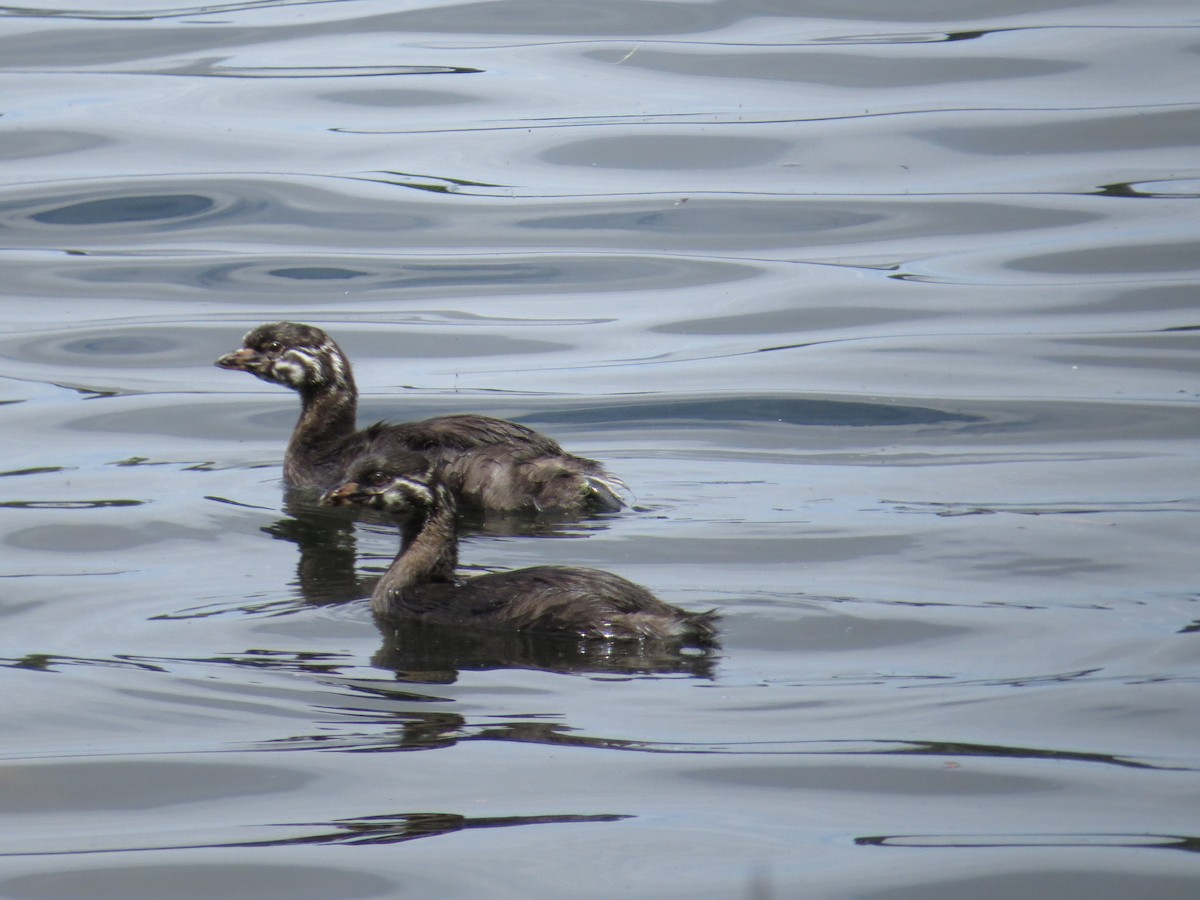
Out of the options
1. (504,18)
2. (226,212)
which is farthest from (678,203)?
(504,18)

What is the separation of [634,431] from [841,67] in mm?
10529

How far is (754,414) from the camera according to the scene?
12016mm

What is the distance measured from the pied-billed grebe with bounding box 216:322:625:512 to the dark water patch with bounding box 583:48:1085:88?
1005 centimetres

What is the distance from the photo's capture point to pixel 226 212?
17688 mm

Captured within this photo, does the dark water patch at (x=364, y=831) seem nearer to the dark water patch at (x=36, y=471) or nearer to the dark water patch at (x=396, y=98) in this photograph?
the dark water patch at (x=36, y=471)

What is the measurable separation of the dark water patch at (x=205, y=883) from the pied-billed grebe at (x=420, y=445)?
3.77m

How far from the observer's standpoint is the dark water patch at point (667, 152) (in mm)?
18641

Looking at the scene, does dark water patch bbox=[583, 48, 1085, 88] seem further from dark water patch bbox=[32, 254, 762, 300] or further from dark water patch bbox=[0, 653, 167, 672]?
dark water patch bbox=[0, 653, 167, 672]

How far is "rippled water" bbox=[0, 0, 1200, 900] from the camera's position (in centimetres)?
604

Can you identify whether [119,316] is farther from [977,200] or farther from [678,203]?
[977,200]

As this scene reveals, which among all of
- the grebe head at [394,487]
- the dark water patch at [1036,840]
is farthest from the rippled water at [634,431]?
the grebe head at [394,487]

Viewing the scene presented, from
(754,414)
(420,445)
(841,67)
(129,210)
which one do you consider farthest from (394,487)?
(841,67)

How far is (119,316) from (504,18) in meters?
9.66

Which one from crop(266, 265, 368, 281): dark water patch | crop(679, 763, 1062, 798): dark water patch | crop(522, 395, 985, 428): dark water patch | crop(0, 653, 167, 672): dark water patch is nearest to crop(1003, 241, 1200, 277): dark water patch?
crop(522, 395, 985, 428): dark water patch
